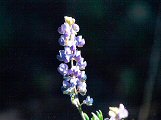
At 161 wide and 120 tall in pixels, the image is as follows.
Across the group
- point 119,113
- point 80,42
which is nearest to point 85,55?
point 80,42

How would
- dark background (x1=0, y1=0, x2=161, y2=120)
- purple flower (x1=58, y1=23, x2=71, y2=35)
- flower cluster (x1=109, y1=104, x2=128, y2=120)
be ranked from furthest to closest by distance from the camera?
dark background (x1=0, y1=0, x2=161, y2=120), purple flower (x1=58, y1=23, x2=71, y2=35), flower cluster (x1=109, y1=104, x2=128, y2=120)

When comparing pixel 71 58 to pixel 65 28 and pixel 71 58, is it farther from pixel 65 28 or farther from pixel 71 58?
pixel 65 28

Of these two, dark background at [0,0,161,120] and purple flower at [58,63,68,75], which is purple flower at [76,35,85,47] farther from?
dark background at [0,0,161,120]

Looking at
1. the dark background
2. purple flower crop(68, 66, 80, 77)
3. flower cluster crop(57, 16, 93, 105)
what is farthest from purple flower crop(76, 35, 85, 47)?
the dark background

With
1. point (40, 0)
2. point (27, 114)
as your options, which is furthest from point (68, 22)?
point (27, 114)

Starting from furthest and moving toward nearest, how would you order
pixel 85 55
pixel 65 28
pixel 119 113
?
1. pixel 85 55
2. pixel 65 28
3. pixel 119 113

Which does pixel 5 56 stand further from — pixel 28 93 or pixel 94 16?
pixel 94 16

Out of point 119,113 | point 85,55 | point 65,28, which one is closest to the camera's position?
point 119,113

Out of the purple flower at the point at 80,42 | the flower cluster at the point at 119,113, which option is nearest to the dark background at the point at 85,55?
the purple flower at the point at 80,42
